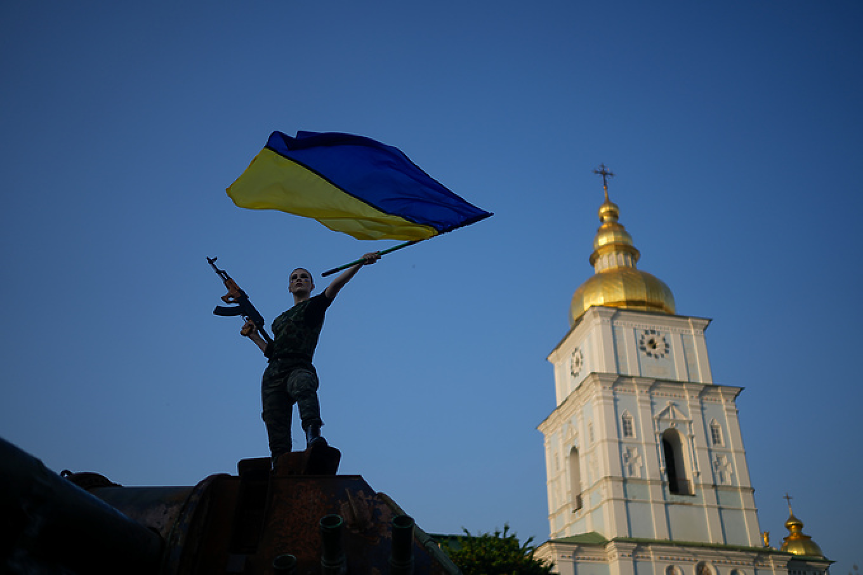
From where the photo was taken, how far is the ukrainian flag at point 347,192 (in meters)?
6.70

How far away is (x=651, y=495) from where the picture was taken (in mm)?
31656

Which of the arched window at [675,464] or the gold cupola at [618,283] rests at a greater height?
the gold cupola at [618,283]

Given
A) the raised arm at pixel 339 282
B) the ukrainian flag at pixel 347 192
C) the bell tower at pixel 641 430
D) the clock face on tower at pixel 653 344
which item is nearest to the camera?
the raised arm at pixel 339 282

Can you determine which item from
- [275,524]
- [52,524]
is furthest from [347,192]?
[52,524]

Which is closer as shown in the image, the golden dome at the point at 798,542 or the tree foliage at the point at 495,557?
the tree foliage at the point at 495,557

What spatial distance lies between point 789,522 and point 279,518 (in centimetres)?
5121

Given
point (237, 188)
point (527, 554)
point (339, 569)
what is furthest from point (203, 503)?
point (527, 554)

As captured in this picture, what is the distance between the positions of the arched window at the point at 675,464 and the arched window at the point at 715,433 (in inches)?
58.3

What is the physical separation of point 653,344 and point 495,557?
18310 mm

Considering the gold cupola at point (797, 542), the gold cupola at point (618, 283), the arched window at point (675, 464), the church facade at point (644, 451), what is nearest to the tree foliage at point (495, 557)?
the church facade at point (644, 451)

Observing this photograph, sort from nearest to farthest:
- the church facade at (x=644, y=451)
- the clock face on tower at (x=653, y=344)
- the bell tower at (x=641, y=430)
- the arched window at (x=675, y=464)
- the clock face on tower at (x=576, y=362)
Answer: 1. the church facade at (x=644, y=451)
2. the bell tower at (x=641, y=430)
3. the arched window at (x=675, y=464)
4. the clock face on tower at (x=653, y=344)
5. the clock face on tower at (x=576, y=362)

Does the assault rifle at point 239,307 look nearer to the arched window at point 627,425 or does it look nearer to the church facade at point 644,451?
the church facade at point 644,451

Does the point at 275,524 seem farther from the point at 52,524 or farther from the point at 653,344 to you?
the point at 653,344

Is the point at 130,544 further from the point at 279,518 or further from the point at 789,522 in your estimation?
the point at 789,522
